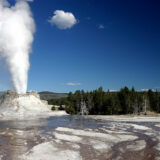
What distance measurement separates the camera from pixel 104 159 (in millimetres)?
13250

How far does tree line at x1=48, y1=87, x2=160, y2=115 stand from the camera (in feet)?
226

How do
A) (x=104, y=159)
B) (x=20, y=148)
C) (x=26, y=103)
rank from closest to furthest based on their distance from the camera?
(x=104, y=159), (x=20, y=148), (x=26, y=103)

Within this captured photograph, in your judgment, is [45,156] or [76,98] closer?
[45,156]

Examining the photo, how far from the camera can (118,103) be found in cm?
6975

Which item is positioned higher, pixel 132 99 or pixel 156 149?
pixel 132 99

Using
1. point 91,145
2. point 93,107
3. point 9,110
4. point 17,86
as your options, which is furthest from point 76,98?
Result: point 91,145

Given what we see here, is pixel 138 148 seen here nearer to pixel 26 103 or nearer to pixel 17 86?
pixel 26 103

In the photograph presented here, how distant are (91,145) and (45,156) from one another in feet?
16.5

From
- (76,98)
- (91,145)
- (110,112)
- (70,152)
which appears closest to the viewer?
(70,152)

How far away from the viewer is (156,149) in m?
16.1

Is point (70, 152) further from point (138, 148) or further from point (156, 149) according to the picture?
point (156, 149)

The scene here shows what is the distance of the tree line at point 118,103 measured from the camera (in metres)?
69.0

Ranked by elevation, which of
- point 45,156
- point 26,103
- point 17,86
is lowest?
point 45,156

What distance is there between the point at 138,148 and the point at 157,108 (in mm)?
60879
